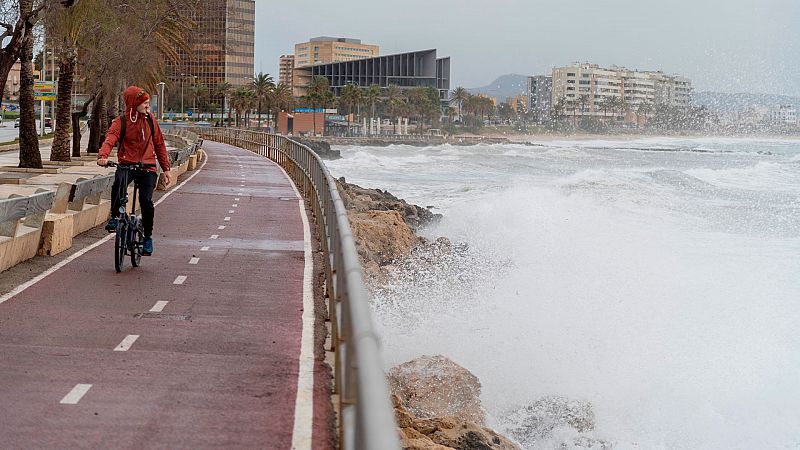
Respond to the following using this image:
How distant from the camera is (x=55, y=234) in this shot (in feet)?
46.4

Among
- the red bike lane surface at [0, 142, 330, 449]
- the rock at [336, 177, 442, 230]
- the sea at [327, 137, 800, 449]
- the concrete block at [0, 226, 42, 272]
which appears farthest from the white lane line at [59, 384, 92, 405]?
the rock at [336, 177, 442, 230]

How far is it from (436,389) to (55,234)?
18.5 feet

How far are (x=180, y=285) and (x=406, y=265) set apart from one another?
463 inches

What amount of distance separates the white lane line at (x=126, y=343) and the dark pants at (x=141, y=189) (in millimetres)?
3246

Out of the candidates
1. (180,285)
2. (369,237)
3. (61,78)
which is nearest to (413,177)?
(61,78)

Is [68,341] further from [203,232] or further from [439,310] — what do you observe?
[439,310]

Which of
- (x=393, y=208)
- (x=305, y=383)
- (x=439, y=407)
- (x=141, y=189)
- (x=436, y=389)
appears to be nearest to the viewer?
(x=305, y=383)

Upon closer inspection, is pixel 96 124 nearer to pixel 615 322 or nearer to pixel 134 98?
pixel 615 322

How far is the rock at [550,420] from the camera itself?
12062 millimetres

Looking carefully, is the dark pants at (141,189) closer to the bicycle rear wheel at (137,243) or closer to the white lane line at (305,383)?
the bicycle rear wheel at (137,243)

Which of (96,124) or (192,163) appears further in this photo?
(96,124)

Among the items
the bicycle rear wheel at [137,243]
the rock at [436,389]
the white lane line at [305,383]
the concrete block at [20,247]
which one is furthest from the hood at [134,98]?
the rock at [436,389]

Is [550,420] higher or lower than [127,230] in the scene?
lower

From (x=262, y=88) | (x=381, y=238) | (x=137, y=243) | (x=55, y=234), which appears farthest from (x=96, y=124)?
(x=262, y=88)
